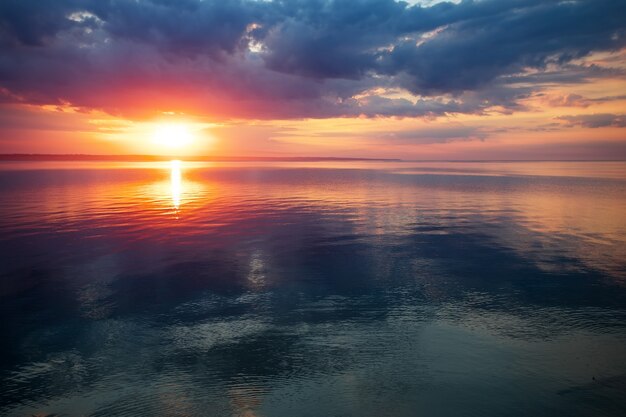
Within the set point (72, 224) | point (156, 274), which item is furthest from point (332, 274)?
point (72, 224)

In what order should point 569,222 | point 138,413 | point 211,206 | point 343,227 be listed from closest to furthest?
point 138,413, point 343,227, point 569,222, point 211,206

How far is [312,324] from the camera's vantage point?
16.6m

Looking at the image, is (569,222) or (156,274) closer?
(156,274)

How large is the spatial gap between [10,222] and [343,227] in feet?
107

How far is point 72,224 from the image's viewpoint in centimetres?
4059

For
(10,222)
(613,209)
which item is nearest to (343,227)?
(10,222)

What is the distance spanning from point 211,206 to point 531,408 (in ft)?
158

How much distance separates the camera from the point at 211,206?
5531 centimetres

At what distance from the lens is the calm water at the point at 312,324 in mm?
11938

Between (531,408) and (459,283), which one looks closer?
(531,408)

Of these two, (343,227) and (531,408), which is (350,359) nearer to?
(531,408)

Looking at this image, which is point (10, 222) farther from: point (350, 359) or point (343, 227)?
point (350, 359)

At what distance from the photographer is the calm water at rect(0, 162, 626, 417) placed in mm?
11938

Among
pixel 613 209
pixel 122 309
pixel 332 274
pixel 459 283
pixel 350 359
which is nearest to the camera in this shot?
pixel 350 359
